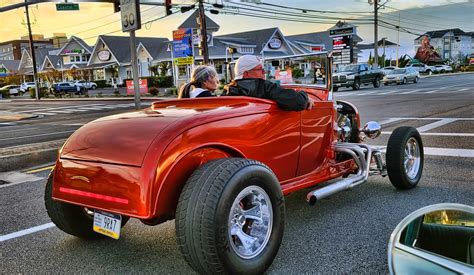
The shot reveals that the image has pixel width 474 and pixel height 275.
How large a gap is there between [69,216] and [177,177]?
1234 millimetres

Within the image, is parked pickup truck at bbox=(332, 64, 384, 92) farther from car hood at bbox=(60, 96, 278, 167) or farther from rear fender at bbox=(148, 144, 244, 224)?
rear fender at bbox=(148, 144, 244, 224)

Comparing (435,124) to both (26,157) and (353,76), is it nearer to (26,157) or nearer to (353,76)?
(26,157)

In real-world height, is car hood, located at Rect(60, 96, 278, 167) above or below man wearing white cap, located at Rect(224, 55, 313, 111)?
below

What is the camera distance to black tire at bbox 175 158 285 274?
2.57 meters

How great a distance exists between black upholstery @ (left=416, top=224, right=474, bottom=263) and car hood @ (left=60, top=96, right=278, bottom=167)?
5.36ft

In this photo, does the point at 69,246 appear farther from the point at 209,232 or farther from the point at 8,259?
the point at 209,232

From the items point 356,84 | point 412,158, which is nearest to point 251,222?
point 412,158

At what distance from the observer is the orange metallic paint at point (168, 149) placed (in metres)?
2.82

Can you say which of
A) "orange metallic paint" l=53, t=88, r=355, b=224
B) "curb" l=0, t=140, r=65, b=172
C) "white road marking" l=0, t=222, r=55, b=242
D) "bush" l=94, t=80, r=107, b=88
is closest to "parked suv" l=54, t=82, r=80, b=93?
"bush" l=94, t=80, r=107, b=88

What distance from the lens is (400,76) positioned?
3494 cm

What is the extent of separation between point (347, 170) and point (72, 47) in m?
70.3

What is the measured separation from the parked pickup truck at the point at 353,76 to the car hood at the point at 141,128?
2735 centimetres

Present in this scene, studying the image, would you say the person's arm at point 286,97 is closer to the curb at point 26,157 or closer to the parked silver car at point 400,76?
the curb at point 26,157

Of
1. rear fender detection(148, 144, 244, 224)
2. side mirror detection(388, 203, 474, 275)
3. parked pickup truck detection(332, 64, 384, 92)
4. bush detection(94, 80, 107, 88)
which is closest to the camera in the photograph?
side mirror detection(388, 203, 474, 275)
